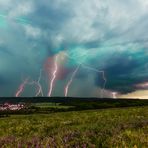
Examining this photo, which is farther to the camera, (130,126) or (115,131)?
(130,126)

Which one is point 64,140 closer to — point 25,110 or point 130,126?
point 130,126

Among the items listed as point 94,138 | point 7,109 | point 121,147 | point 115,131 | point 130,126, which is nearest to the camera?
point 121,147

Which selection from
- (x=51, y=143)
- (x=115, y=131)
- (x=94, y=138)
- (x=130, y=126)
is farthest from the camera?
(x=130, y=126)

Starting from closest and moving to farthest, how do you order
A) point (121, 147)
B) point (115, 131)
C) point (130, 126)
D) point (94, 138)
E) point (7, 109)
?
point (121, 147)
point (94, 138)
point (115, 131)
point (130, 126)
point (7, 109)

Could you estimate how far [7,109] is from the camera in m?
69.6

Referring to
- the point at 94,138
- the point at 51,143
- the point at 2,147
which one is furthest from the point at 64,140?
the point at 2,147

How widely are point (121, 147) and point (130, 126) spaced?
10.5 feet

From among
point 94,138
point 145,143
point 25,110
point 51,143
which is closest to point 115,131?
point 94,138

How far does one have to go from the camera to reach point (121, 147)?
6219 mm

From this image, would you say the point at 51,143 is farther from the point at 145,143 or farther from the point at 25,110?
the point at 25,110

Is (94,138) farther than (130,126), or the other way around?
(130,126)

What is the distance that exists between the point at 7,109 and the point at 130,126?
6295cm

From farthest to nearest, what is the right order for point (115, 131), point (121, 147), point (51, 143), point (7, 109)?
point (7, 109) → point (115, 131) → point (51, 143) → point (121, 147)

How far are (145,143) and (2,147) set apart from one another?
3.19 m
